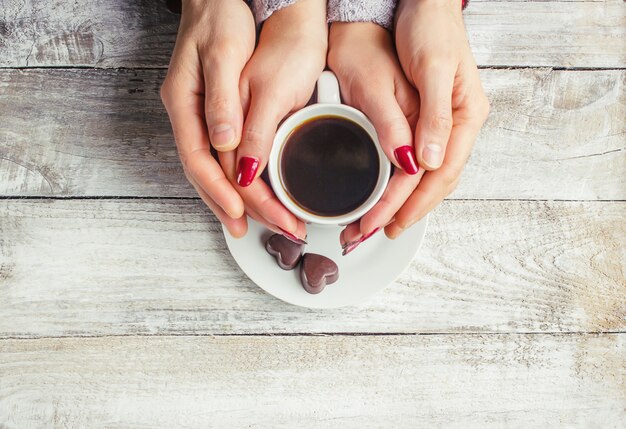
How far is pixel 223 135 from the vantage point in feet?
2.49

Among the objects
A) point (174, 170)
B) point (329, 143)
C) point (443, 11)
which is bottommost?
point (174, 170)

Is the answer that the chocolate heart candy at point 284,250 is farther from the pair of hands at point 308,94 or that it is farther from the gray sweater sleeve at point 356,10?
the gray sweater sleeve at point 356,10

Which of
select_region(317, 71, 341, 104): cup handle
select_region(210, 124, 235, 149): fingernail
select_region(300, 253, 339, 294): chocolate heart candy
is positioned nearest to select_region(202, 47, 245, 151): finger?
select_region(210, 124, 235, 149): fingernail

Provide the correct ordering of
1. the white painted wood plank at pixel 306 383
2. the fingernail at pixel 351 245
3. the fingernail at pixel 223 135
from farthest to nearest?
1. the white painted wood plank at pixel 306 383
2. the fingernail at pixel 351 245
3. the fingernail at pixel 223 135

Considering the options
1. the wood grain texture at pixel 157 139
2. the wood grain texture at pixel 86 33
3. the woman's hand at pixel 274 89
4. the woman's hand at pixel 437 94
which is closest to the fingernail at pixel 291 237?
the woman's hand at pixel 274 89


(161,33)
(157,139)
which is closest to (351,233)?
(157,139)

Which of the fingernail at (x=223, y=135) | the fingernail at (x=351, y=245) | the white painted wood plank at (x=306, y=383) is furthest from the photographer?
the white painted wood plank at (x=306, y=383)

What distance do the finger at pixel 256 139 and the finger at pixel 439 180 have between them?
0.20m

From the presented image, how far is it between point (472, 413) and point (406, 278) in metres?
0.23

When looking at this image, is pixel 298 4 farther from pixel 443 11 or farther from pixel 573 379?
pixel 573 379

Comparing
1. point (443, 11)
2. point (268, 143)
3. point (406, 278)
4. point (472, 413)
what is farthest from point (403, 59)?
point (472, 413)

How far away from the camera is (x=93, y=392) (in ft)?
3.20

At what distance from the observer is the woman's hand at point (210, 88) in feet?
2.52

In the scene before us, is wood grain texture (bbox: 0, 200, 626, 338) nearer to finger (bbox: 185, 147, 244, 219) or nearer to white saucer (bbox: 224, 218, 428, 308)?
white saucer (bbox: 224, 218, 428, 308)
